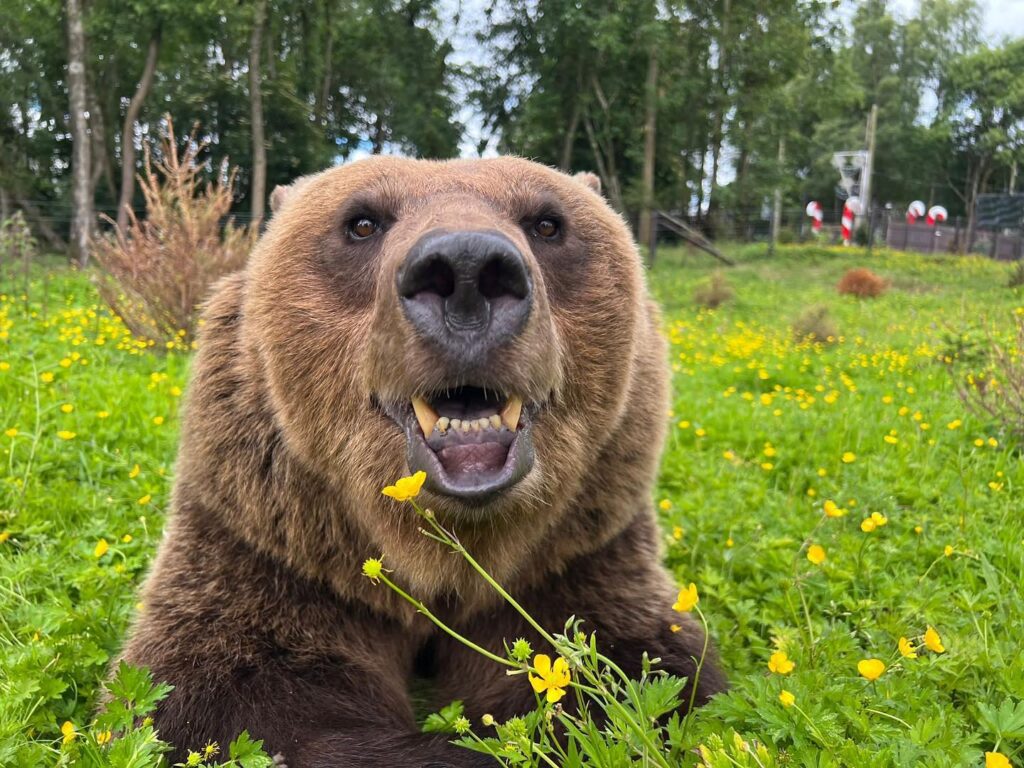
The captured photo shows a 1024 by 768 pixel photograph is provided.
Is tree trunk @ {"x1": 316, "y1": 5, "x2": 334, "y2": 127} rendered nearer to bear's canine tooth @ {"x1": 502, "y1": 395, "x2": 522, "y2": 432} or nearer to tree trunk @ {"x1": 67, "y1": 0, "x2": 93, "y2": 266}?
tree trunk @ {"x1": 67, "y1": 0, "x2": 93, "y2": 266}

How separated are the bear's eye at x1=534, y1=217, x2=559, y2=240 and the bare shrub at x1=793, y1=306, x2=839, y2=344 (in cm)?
758

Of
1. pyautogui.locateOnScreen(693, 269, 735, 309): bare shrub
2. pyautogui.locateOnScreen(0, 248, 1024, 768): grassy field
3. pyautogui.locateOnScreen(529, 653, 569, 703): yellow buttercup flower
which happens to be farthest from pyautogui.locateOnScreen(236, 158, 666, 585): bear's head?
pyautogui.locateOnScreen(693, 269, 735, 309): bare shrub

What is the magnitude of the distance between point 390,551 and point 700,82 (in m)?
26.3

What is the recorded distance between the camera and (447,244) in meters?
1.52

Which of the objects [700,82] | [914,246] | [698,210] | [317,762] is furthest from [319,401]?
[914,246]

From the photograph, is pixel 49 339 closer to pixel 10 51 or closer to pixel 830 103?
pixel 10 51

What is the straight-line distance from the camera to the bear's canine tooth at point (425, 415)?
1.74 m

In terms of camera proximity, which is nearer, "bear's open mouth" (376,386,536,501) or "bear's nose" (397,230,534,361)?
"bear's nose" (397,230,534,361)

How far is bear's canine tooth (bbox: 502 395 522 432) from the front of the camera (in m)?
1.77

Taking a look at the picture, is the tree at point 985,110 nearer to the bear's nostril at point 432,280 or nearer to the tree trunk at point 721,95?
the tree trunk at point 721,95

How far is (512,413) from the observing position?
5.85 feet

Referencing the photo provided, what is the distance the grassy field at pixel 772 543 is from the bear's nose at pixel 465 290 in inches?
34.4

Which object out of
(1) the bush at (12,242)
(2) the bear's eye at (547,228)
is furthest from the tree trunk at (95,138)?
(2) the bear's eye at (547,228)

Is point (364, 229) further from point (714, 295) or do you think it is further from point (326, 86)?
point (326, 86)
